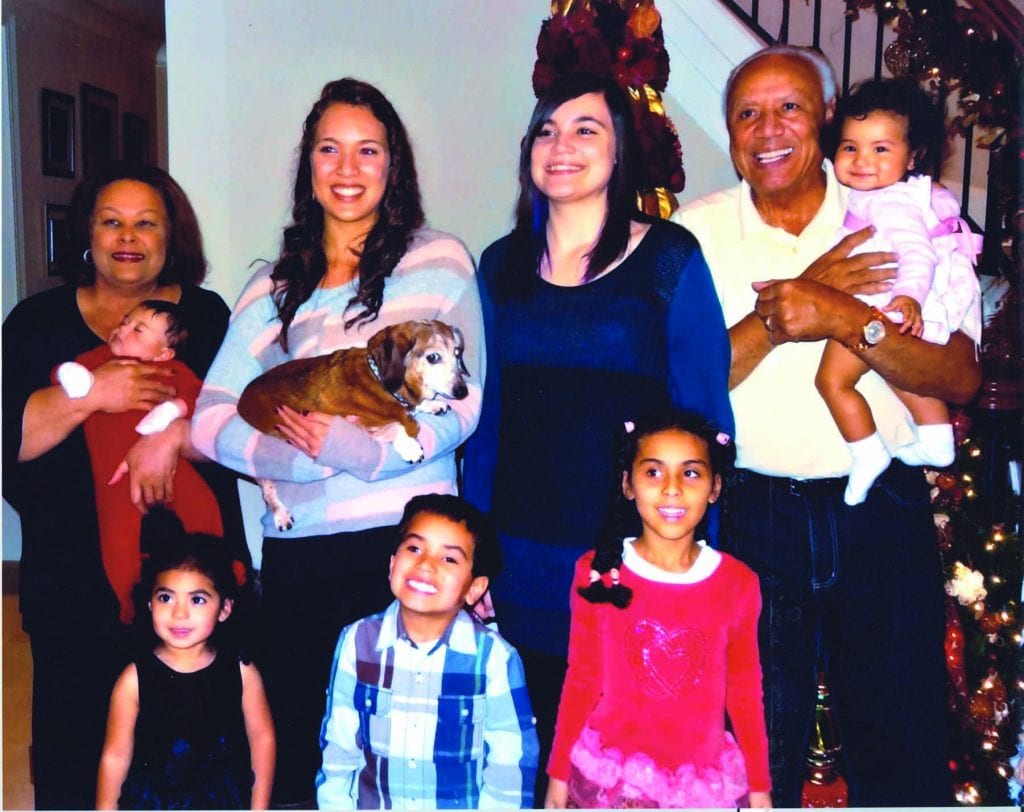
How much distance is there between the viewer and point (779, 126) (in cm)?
197

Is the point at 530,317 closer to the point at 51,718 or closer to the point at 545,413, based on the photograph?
the point at 545,413

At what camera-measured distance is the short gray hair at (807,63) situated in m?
1.97

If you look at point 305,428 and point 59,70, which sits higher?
point 59,70

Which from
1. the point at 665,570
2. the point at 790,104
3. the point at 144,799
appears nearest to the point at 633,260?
the point at 790,104

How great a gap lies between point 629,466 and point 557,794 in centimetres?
65

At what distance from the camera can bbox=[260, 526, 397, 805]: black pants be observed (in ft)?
6.64

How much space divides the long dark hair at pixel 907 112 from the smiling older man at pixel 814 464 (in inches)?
1.4

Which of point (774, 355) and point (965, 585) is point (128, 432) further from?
point (965, 585)

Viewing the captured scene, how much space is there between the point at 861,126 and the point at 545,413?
81cm

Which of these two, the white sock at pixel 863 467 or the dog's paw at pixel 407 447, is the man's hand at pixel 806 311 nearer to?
the white sock at pixel 863 467

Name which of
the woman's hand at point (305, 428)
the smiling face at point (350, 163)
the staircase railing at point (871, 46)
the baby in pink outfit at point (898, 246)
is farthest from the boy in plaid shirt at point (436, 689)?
the staircase railing at point (871, 46)

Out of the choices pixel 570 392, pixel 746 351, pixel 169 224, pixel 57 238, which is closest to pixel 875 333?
pixel 746 351

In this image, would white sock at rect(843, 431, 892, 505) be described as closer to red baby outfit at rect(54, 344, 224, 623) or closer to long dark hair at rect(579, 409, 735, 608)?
long dark hair at rect(579, 409, 735, 608)

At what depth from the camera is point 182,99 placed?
214 cm
